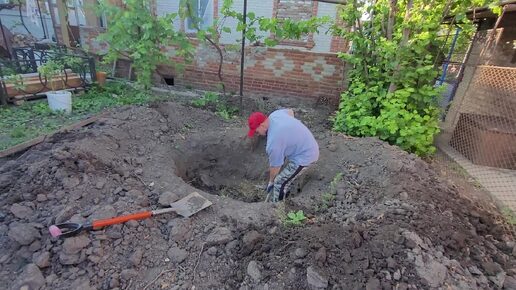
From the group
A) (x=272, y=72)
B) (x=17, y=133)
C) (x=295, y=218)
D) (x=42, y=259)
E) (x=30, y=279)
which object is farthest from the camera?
(x=272, y=72)

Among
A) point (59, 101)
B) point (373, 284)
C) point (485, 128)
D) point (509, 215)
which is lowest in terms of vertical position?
point (509, 215)

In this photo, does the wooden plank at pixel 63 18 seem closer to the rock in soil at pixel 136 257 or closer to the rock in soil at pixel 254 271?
the rock in soil at pixel 136 257

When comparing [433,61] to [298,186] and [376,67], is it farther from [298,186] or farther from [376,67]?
[298,186]

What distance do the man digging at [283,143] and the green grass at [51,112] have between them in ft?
10.4

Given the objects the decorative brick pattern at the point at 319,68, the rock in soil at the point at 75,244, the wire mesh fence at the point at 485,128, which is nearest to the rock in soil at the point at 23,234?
the rock in soil at the point at 75,244

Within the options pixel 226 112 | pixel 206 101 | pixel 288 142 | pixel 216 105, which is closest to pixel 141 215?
pixel 288 142

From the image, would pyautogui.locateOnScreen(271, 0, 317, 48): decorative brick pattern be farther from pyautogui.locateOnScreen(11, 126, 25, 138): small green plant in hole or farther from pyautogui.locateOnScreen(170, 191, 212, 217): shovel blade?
pyautogui.locateOnScreen(170, 191, 212, 217): shovel blade

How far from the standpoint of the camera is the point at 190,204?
105 inches

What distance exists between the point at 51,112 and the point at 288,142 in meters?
4.27

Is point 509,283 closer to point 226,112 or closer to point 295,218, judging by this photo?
point 295,218

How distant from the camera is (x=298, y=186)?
3852mm

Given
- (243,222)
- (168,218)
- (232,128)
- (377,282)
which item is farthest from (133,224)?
(232,128)

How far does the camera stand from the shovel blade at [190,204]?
2.57 metres

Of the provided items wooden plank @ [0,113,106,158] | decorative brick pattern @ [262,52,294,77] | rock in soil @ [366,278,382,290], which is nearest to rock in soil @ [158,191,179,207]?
rock in soil @ [366,278,382,290]
